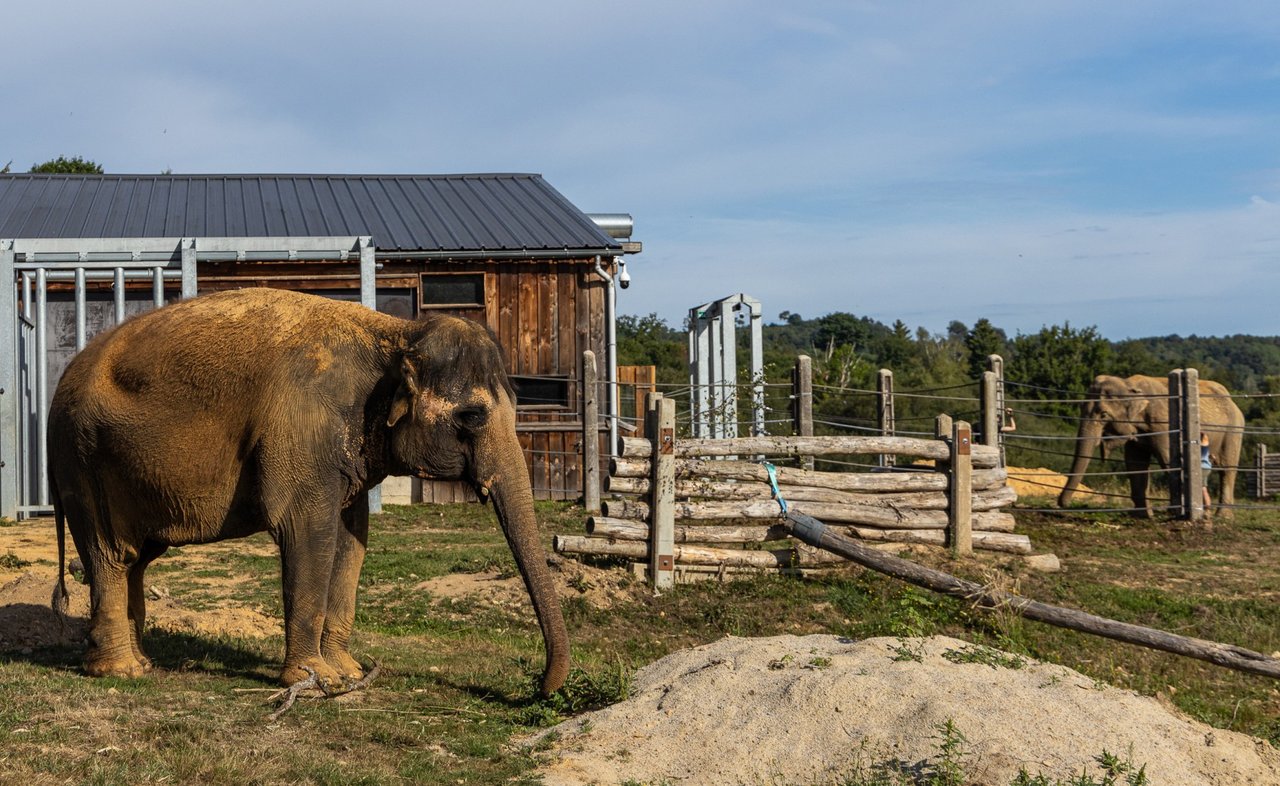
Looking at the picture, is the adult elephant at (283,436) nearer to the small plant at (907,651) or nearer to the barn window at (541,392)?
the small plant at (907,651)

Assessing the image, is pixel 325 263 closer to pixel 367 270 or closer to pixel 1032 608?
pixel 367 270

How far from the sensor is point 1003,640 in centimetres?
951

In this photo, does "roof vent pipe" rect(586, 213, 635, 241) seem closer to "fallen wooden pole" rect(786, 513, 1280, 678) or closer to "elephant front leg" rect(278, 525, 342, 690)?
"fallen wooden pole" rect(786, 513, 1280, 678)

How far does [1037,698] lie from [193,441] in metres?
5.00

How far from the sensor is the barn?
643 inches

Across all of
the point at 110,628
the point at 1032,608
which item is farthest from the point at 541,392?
the point at 110,628

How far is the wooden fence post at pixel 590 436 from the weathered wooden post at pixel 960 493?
6239 millimetres

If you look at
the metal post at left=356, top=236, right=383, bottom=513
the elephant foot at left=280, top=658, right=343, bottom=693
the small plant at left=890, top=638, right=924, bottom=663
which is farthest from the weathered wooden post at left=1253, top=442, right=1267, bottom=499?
the elephant foot at left=280, top=658, right=343, bottom=693

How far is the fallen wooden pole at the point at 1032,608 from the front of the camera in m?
8.81

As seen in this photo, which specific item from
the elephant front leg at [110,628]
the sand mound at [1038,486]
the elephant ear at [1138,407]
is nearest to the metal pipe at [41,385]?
the elephant front leg at [110,628]

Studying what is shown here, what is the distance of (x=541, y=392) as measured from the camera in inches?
Answer: 851

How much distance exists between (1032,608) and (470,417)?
542cm

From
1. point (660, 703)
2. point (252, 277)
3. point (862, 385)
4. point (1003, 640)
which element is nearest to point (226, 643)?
point (660, 703)

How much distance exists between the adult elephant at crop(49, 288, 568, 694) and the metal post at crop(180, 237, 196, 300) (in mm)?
7492
